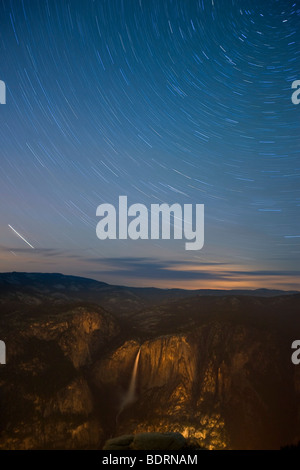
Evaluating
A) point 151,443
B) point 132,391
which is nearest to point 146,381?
point 132,391

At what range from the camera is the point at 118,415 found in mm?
101125

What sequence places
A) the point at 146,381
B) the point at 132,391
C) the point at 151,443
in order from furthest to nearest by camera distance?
1. the point at 146,381
2. the point at 132,391
3. the point at 151,443

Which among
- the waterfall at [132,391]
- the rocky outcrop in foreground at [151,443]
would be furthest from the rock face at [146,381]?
the rocky outcrop in foreground at [151,443]

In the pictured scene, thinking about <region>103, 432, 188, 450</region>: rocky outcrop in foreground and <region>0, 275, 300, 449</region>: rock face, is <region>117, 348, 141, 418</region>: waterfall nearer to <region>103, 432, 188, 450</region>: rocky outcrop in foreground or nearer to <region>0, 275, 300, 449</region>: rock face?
<region>0, 275, 300, 449</region>: rock face

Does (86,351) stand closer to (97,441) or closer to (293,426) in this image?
(97,441)

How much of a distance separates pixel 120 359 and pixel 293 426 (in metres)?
67.3

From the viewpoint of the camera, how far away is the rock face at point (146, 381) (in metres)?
90.2

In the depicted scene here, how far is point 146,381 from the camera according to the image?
372 feet

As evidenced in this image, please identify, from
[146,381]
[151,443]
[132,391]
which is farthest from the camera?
[146,381]

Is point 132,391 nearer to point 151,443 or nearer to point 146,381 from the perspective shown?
point 146,381

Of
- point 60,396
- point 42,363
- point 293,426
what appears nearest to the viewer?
point 293,426

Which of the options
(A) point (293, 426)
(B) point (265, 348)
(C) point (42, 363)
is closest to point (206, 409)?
(A) point (293, 426)

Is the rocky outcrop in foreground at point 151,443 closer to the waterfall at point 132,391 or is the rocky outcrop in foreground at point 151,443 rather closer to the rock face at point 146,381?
the rock face at point 146,381

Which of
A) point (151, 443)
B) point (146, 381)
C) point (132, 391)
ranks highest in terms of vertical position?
point (151, 443)
